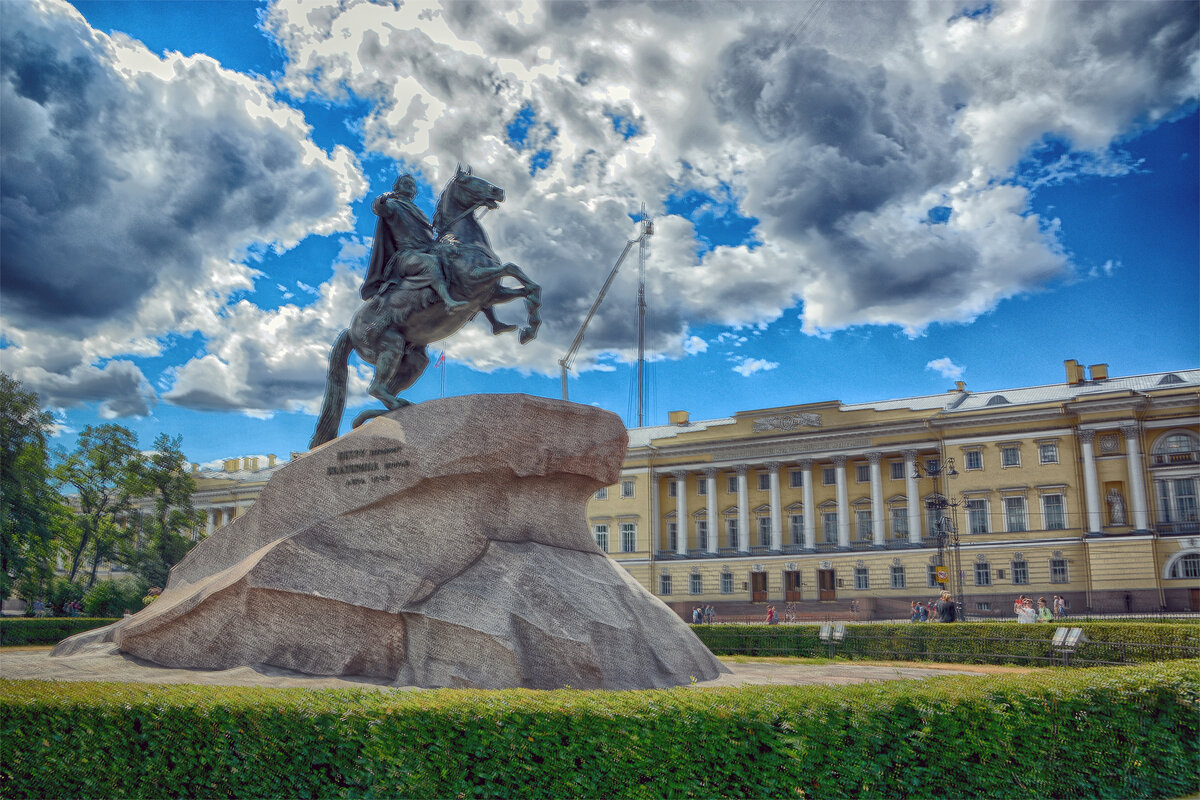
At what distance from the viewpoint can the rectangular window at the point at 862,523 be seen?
63.7m

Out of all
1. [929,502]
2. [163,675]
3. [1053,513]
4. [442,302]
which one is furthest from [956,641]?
[1053,513]

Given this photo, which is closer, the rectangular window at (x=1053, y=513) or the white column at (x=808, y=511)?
the rectangular window at (x=1053, y=513)

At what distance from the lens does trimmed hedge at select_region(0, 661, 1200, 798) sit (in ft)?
18.4

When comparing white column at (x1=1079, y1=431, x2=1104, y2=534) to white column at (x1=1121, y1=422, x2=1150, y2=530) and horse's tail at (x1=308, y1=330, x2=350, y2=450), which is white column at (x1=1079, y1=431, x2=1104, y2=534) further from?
horse's tail at (x1=308, y1=330, x2=350, y2=450)

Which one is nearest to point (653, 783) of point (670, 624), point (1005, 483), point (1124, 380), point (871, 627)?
point (670, 624)

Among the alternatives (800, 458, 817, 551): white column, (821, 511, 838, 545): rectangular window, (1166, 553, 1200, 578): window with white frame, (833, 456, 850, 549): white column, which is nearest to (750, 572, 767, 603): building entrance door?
(800, 458, 817, 551): white column

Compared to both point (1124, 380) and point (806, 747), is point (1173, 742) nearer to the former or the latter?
point (806, 747)

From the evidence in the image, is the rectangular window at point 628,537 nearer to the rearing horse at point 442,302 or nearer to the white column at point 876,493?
the white column at point 876,493

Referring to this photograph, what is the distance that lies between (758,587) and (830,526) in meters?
6.67

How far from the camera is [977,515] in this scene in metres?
59.0

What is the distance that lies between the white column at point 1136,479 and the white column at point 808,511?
1966cm

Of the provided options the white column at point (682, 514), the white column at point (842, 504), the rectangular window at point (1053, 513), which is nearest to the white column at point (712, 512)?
the white column at point (682, 514)

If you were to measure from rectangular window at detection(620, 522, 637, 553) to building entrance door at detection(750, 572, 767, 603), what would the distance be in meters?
9.72

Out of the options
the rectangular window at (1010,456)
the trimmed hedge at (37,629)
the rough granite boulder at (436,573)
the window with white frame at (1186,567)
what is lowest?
the trimmed hedge at (37,629)
